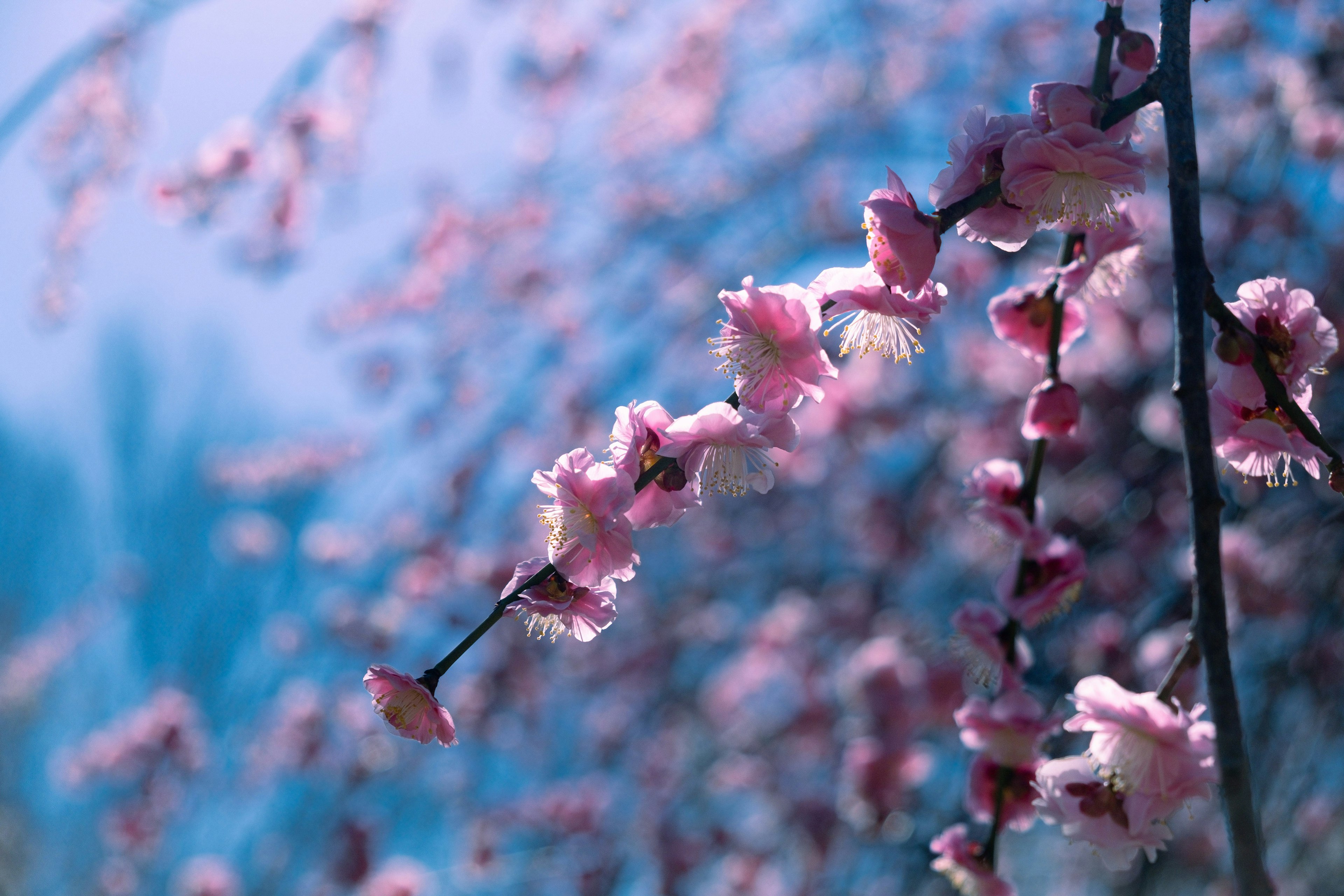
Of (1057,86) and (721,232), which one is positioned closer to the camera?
(1057,86)

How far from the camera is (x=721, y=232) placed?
4199 millimetres

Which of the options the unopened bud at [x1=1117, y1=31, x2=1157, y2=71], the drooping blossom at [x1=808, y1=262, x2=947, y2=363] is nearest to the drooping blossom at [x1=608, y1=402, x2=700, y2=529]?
the drooping blossom at [x1=808, y1=262, x2=947, y2=363]

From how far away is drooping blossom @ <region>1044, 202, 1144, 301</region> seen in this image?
901mm

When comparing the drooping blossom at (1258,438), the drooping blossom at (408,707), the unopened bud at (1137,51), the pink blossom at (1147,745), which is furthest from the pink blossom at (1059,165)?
the drooping blossom at (408,707)

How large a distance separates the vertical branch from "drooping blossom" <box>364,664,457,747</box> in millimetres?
615

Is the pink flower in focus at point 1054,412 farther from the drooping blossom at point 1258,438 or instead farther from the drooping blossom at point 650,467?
the drooping blossom at point 650,467

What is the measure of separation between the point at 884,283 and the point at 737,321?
14 centimetres

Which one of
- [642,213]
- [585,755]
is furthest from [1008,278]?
[585,755]

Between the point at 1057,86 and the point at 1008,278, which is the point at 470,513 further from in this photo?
the point at 1057,86

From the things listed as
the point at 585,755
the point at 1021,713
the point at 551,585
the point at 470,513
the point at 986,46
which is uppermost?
the point at 986,46

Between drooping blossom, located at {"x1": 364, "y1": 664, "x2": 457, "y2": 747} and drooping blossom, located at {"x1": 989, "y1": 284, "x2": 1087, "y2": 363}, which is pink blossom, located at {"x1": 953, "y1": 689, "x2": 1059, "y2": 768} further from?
drooping blossom, located at {"x1": 364, "y1": 664, "x2": 457, "y2": 747}

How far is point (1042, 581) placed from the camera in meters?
0.93

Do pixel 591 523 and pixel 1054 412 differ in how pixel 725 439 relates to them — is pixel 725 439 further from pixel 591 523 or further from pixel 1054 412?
pixel 1054 412

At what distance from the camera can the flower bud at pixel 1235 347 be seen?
0.80 m
